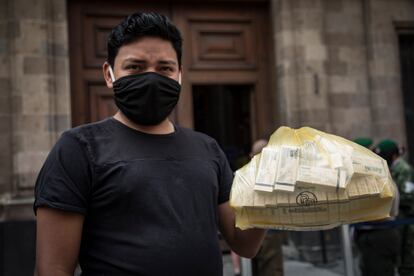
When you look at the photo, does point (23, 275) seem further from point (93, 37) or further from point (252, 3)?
point (252, 3)

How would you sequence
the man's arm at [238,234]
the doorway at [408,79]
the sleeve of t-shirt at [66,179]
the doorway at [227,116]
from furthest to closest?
1. the doorway at [408,79]
2. the doorway at [227,116]
3. the man's arm at [238,234]
4. the sleeve of t-shirt at [66,179]

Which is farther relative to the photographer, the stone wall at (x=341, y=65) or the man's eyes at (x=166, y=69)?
the stone wall at (x=341, y=65)

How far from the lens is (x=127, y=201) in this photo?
5.00 feet

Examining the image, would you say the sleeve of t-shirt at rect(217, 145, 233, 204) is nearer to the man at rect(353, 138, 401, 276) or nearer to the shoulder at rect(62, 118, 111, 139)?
the shoulder at rect(62, 118, 111, 139)

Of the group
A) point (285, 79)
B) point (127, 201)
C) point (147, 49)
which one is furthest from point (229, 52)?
point (127, 201)

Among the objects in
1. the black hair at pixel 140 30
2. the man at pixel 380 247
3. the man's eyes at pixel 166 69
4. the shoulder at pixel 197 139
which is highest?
the black hair at pixel 140 30

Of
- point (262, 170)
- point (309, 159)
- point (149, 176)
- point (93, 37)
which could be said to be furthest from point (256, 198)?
point (93, 37)

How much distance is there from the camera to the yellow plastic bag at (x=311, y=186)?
1522 mm

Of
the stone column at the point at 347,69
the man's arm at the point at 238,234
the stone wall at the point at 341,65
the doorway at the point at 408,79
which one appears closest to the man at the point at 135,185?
the man's arm at the point at 238,234

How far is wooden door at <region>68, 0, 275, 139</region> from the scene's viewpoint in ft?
20.8

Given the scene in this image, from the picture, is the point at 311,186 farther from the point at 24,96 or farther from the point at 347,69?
the point at 347,69

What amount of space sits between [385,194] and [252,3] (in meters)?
5.73

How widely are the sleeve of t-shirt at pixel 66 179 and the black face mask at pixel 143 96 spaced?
23cm

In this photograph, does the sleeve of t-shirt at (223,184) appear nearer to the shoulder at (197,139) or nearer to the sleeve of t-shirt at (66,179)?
the shoulder at (197,139)
